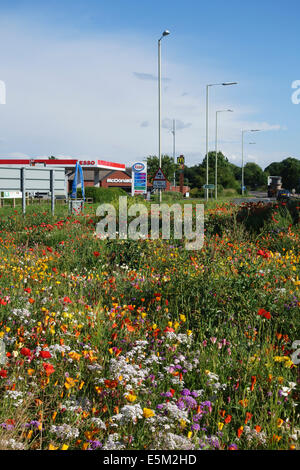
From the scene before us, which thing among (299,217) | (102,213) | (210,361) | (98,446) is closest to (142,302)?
(210,361)

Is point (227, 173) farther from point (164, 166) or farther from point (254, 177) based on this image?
point (254, 177)

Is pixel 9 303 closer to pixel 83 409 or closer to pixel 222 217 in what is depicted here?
pixel 83 409

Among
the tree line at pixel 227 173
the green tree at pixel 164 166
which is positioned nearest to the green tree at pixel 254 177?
the tree line at pixel 227 173

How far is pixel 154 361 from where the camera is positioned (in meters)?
3.99

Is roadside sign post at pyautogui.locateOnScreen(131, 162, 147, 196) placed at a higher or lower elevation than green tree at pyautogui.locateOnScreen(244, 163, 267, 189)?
lower

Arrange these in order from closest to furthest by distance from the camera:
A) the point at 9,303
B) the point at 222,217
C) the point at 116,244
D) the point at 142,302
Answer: the point at 9,303 → the point at 142,302 → the point at 116,244 → the point at 222,217

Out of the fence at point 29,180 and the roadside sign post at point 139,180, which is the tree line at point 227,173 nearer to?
the roadside sign post at point 139,180

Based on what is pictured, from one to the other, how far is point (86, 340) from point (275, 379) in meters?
1.61

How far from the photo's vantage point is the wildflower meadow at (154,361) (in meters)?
3.02

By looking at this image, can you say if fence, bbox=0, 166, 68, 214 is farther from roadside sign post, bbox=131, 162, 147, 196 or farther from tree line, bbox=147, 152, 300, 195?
tree line, bbox=147, 152, 300, 195

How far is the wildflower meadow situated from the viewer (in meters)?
3.02

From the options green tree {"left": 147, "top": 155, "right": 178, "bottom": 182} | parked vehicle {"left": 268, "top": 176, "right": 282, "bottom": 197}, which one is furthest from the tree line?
parked vehicle {"left": 268, "top": 176, "right": 282, "bottom": 197}

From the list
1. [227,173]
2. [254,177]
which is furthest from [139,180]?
[254,177]
